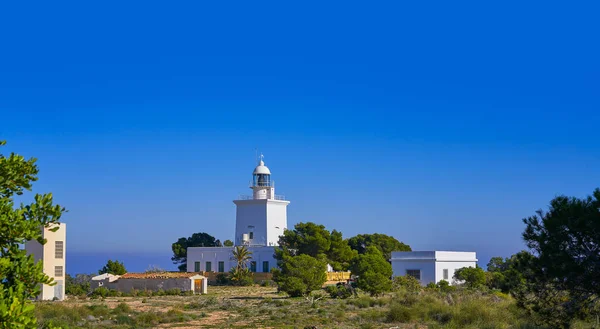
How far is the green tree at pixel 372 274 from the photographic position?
37.0 m

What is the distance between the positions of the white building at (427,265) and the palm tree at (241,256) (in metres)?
12.9

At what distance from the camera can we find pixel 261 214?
56.5 meters

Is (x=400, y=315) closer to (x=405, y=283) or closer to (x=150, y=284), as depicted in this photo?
(x=405, y=283)

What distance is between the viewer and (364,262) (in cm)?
3841

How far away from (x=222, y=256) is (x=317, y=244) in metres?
8.44

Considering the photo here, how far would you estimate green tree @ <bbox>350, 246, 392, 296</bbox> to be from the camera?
121 feet

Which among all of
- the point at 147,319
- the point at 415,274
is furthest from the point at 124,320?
the point at 415,274

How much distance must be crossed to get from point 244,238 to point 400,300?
28.0m

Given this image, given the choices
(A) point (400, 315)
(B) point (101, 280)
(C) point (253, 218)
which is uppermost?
(C) point (253, 218)

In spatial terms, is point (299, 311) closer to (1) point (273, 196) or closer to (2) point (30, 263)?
(2) point (30, 263)

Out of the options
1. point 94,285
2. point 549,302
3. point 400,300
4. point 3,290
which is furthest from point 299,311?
point 3,290

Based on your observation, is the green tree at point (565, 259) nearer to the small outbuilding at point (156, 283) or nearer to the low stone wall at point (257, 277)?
the small outbuilding at point (156, 283)

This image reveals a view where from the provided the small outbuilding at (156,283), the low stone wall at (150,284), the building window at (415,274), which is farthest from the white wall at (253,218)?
the building window at (415,274)

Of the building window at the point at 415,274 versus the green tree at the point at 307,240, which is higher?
the green tree at the point at 307,240
